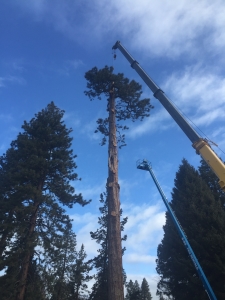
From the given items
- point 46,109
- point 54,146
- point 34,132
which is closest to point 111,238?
point 54,146

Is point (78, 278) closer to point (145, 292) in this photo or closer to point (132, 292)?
point (132, 292)

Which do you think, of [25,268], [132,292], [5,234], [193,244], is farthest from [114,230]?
[132,292]

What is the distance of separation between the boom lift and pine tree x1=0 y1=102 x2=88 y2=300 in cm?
852

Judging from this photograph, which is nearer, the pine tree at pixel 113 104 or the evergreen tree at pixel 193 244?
the pine tree at pixel 113 104

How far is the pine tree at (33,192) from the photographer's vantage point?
13106mm

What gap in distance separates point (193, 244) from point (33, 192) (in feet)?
41.7

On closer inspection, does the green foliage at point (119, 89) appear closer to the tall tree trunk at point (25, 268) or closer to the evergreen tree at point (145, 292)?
the tall tree trunk at point (25, 268)

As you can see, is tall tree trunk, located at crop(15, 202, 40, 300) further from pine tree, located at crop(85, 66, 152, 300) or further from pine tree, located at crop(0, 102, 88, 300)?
pine tree, located at crop(85, 66, 152, 300)

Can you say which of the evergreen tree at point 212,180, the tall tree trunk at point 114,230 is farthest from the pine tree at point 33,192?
the evergreen tree at point 212,180

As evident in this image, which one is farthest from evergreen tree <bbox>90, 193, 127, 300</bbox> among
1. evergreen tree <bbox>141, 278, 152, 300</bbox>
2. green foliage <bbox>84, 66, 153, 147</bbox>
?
evergreen tree <bbox>141, 278, 152, 300</bbox>

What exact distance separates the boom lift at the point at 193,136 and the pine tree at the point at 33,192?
28.0ft

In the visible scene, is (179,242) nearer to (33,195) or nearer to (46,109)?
(33,195)

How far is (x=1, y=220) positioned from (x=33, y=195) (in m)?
3.29

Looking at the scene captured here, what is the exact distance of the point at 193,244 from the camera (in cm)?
1800
